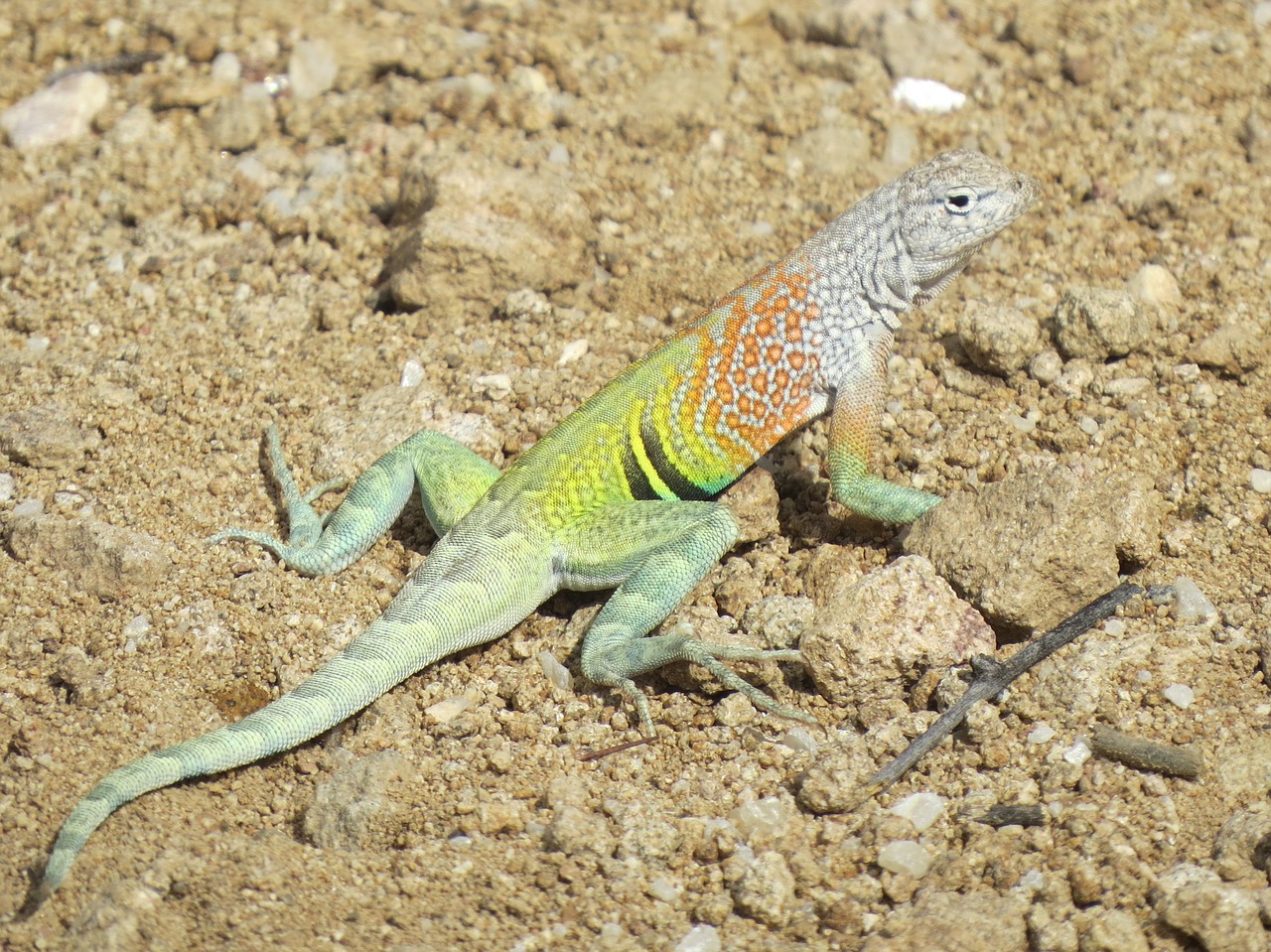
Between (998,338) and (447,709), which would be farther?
(998,338)

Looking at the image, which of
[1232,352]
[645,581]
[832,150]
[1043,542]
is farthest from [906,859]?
[832,150]

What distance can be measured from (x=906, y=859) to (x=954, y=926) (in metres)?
0.31

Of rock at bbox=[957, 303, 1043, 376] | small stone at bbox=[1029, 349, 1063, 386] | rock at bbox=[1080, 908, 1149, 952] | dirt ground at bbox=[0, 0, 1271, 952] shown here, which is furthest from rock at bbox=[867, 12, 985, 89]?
rock at bbox=[1080, 908, 1149, 952]

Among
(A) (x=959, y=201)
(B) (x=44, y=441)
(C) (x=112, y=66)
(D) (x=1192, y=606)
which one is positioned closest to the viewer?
(D) (x=1192, y=606)

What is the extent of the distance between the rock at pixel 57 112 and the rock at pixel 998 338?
488 centimetres

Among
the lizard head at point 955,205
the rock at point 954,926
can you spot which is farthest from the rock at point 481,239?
the rock at point 954,926

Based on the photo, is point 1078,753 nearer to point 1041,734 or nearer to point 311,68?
point 1041,734

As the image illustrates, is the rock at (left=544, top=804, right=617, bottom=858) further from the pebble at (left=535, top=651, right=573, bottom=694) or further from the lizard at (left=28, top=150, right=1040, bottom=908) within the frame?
the pebble at (left=535, top=651, right=573, bottom=694)

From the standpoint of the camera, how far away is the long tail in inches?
145

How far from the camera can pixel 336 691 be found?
13.5 feet

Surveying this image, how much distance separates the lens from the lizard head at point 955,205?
193 inches

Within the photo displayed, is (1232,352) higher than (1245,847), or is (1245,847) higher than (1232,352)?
(1232,352)

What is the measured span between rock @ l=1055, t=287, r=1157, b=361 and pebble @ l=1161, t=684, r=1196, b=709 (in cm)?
182

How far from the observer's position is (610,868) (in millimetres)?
3662
